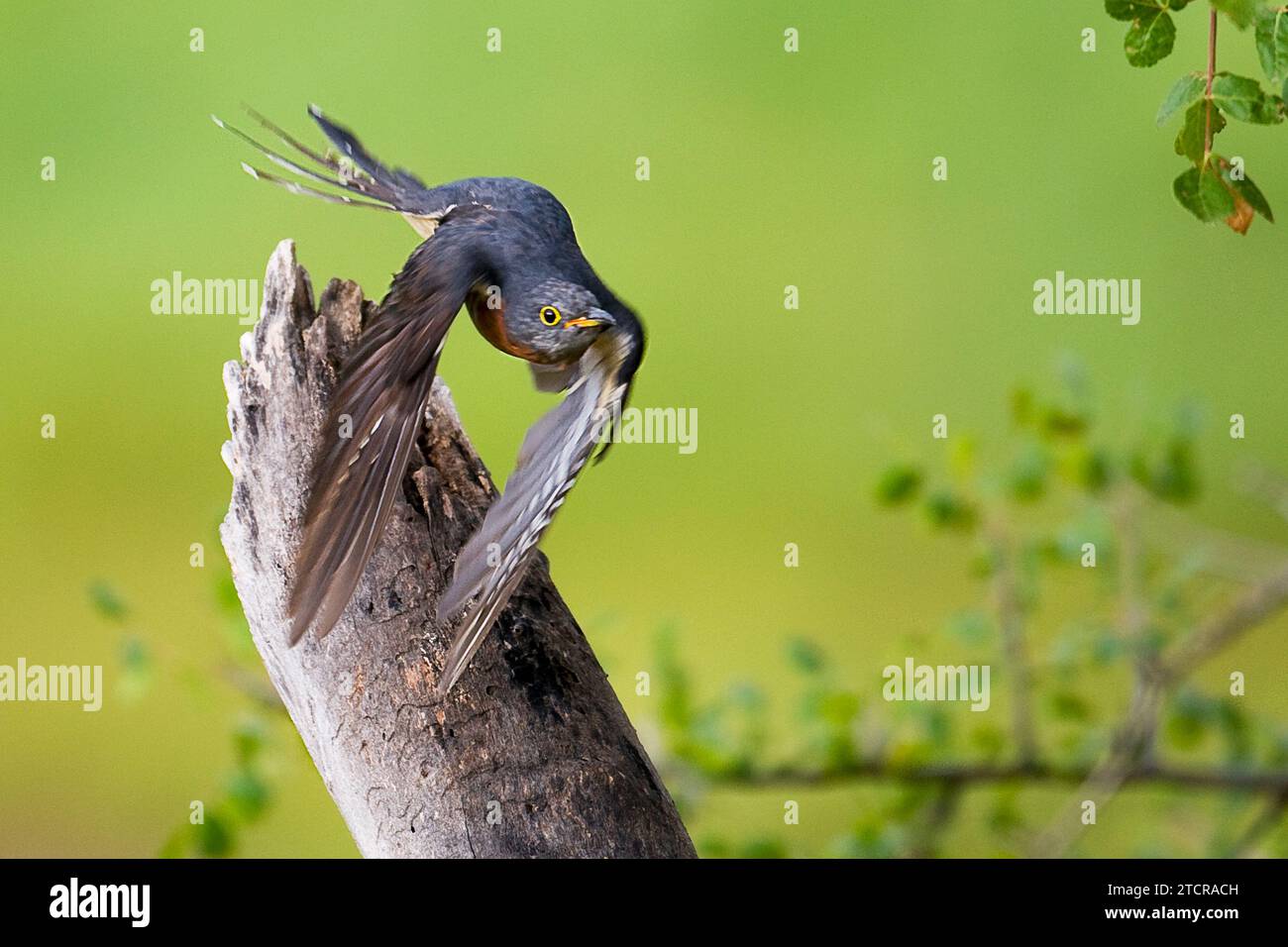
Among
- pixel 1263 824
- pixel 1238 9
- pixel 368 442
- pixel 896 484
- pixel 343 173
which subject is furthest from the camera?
pixel 1263 824

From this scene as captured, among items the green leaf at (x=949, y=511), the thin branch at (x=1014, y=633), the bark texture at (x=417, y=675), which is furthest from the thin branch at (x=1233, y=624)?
the bark texture at (x=417, y=675)

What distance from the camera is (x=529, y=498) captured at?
929 mm

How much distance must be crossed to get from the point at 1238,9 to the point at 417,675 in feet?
2.07

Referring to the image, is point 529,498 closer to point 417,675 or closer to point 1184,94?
point 417,675

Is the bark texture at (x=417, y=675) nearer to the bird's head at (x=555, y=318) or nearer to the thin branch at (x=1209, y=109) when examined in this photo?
the bird's head at (x=555, y=318)

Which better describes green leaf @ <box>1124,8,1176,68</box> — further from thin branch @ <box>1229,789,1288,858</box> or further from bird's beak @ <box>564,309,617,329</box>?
thin branch @ <box>1229,789,1288,858</box>

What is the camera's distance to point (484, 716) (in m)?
0.92

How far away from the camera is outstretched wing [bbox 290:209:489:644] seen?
87 cm

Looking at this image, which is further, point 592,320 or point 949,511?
point 949,511

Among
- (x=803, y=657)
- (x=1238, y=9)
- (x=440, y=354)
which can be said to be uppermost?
(x=1238, y=9)

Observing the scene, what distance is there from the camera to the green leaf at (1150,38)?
0.69 metres

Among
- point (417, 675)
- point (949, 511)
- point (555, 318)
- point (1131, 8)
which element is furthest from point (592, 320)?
point (949, 511)

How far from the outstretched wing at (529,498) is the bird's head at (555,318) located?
0.08 feet
